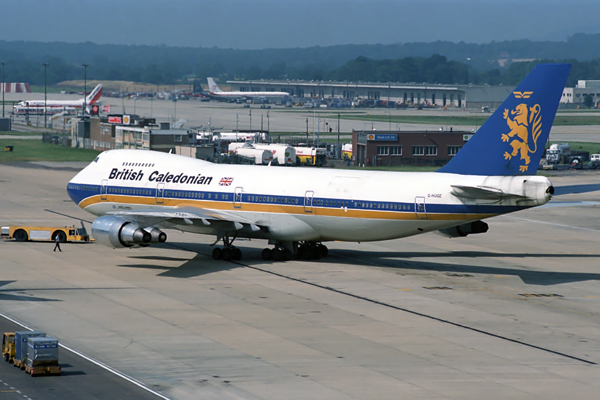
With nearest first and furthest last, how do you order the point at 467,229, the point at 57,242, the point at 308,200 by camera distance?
the point at 308,200, the point at 467,229, the point at 57,242

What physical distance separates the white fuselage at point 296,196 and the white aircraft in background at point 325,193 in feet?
0.20

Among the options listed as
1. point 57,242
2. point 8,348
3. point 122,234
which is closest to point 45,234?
point 57,242

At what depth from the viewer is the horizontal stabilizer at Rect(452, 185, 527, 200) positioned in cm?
4122

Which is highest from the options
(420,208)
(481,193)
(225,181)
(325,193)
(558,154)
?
(558,154)

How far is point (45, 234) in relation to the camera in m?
54.6

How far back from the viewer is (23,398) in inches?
972

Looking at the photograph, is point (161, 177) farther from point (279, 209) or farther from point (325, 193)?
point (325, 193)

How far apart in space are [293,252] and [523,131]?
1576cm

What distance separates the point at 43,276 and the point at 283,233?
535 inches

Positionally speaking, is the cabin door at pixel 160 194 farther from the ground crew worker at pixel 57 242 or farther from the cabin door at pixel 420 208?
the cabin door at pixel 420 208

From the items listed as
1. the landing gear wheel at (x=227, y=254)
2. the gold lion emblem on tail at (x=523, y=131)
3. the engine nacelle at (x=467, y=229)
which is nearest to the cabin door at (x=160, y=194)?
the landing gear wheel at (x=227, y=254)

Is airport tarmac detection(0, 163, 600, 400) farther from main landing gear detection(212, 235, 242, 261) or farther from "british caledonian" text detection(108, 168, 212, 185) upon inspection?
"british caledonian" text detection(108, 168, 212, 185)

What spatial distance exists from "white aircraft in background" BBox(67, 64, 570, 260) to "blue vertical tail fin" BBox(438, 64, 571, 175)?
0.17ft

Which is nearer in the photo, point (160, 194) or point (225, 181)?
point (225, 181)
